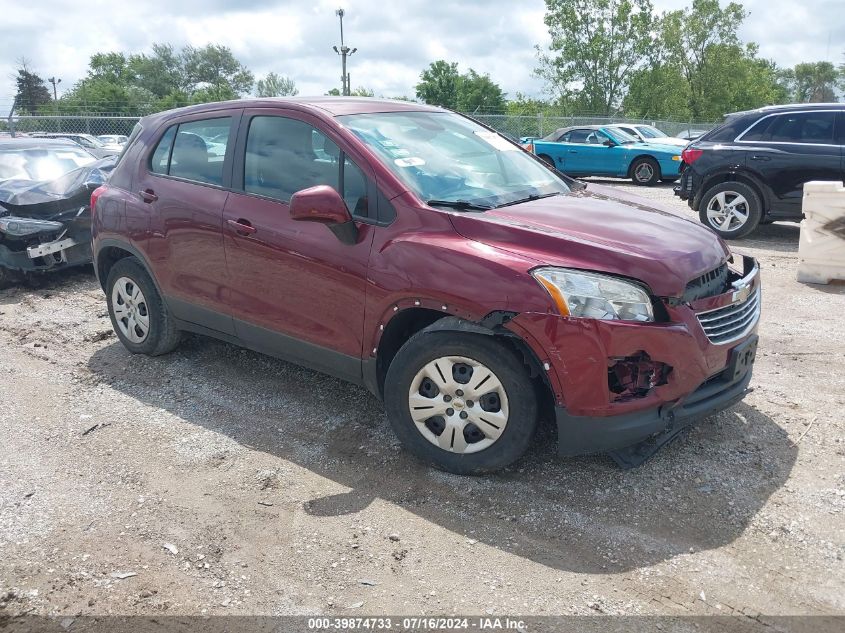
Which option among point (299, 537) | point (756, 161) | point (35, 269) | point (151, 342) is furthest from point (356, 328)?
point (756, 161)

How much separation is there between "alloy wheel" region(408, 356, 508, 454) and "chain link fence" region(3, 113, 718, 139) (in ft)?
49.6

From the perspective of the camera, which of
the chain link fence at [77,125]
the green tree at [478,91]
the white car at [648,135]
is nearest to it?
the white car at [648,135]

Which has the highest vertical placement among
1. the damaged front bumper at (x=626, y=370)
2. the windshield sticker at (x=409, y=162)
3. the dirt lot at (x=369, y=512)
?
the windshield sticker at (x=409, y=162)

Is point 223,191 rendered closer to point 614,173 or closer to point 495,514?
point 495,514

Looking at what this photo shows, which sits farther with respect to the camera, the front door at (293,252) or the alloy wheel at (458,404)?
the front door at (293,252)

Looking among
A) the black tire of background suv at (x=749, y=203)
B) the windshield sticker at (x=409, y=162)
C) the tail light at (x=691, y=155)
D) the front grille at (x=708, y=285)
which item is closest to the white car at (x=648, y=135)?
the tail light at (x=691, y=155)

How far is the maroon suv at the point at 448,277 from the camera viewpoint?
317 cm

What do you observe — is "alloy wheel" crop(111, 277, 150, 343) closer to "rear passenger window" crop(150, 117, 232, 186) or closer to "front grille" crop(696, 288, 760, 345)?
"rear passenger window" crop(150, 117, 232, 186)

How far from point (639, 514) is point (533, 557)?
605 millimetres

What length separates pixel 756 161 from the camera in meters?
9.17

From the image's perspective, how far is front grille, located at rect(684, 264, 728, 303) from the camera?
3.28 meters

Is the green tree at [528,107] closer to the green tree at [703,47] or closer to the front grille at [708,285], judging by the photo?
the green tree at [703,47]

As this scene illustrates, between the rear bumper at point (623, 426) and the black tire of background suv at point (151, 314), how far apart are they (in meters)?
3.08

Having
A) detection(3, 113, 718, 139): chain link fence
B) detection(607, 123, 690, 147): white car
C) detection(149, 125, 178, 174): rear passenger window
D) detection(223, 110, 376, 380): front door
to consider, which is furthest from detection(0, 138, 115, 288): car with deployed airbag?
detection(607, 123, 690, 147): white car
